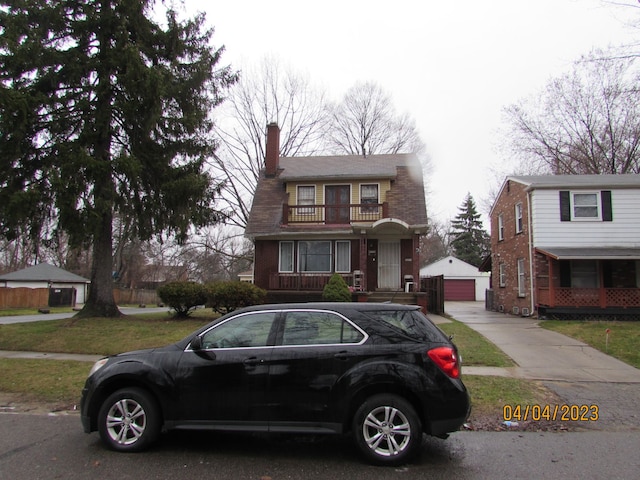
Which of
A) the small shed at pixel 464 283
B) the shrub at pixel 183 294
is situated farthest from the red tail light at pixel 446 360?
the small shed at pixel 464 283

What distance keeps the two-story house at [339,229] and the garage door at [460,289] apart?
19.7m

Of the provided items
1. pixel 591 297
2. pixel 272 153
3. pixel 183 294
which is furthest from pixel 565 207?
pixel 183 294

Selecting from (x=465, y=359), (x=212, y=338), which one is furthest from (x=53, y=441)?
(x=465, y=359)

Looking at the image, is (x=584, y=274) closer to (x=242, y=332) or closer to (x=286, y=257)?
(x=286, y=257)

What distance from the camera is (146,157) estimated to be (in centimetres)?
1547

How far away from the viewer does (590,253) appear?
57.5 ft

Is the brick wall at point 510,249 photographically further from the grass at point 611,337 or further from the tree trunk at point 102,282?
the tree trunk at point 102,282

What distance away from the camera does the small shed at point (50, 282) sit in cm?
3598

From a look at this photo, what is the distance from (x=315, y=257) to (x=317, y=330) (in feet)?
52.4

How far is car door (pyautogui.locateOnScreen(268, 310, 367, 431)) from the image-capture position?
4461 millimetres

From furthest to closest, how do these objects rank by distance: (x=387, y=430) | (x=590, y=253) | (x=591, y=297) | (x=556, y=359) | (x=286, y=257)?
1. (x=286, y=257)
2. (x=591, y=297)
3. (x=590, y=253)
4. (x=556, y=359)
5. (x=387, y=430)

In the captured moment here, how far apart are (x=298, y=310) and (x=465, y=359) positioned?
560cm

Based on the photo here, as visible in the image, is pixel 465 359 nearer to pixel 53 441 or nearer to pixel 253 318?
pixel 253 318

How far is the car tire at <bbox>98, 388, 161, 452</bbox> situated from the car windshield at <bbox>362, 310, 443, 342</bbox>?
7.97ft
